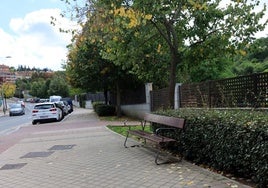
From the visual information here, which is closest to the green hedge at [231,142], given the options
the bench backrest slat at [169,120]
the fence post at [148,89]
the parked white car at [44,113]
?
the bench backrest slat at [169,120]

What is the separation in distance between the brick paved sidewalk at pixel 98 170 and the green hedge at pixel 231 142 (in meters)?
0.29

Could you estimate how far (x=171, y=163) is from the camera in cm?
796

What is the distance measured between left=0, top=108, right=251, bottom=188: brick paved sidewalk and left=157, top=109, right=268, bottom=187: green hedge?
11.5 inches

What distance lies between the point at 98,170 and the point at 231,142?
2.98 meters

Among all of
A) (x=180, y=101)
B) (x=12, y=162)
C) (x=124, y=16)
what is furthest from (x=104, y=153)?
(x=180, y=101)

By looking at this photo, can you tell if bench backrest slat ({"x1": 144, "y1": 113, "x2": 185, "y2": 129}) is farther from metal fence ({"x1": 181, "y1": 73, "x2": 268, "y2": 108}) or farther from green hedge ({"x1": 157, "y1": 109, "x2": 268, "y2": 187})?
metal fence ({"x1": 181, "y1": 73, "x2": 268, "y2": 108})

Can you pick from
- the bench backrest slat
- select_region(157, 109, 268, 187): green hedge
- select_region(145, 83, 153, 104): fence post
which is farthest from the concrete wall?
select_region(157, 109, 268, 187): green hedge

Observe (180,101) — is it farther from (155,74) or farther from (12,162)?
(12,162)

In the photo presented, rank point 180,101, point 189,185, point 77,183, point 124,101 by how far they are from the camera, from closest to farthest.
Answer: point 189,185, point 77,183, point 180,101, point 124,101

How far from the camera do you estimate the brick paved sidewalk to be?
647 cm

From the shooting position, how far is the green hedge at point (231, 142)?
212 inches

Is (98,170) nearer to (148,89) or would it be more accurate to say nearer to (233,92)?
(233,92)

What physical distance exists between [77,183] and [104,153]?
3.32m

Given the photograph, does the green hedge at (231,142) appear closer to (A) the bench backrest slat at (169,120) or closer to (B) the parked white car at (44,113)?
(A) the bench backrest slat at (169,120)
